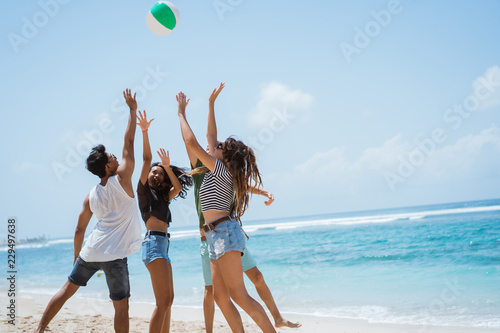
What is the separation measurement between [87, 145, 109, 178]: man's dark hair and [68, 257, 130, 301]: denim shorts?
2.59 ft

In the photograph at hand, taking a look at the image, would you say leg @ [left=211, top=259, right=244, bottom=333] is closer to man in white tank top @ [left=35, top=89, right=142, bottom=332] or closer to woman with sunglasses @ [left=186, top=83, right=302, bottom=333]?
woman with sunglasses @ [left=186, top=83, right=302, bottom=333]

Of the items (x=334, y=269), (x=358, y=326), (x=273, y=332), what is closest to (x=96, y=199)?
(x=273, y=332)

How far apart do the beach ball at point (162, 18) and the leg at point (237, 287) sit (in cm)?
294

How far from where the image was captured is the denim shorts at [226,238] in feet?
10.9

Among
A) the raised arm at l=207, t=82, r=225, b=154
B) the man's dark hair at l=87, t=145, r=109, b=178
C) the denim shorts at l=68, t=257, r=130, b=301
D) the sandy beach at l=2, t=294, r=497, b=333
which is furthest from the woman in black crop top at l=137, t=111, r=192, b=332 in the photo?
the sandy beach at l=2, t=294, r=497, b=333

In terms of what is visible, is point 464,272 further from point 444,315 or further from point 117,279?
point 117,279

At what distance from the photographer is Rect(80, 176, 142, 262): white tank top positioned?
12.3 feet

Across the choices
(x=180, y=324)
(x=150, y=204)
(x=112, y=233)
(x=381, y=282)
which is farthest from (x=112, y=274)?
(x=381, y=282)

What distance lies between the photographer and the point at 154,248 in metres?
3.81

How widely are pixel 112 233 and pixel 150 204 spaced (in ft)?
1.39

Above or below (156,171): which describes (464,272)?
below

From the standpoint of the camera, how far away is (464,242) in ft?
46.7

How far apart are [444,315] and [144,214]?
449 cm

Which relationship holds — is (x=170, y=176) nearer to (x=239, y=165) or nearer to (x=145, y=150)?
(x=145, y=150)
